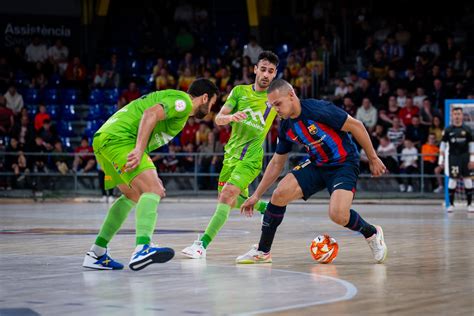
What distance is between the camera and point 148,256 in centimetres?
870

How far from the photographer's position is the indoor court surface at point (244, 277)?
23.1 feet

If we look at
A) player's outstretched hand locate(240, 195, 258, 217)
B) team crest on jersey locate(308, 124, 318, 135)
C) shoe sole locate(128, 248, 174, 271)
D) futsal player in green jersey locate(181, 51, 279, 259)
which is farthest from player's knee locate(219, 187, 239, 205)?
shoe sole locate(128, 248, 174, 271)

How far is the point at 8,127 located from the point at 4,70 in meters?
3.85

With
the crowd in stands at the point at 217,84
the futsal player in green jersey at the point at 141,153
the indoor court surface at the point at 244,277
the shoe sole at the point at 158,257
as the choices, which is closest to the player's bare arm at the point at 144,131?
the futsal player in green jersey at the point at 141,153

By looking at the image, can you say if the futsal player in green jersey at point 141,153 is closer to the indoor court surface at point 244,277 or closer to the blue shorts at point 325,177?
the indoor court surface at point 244,277

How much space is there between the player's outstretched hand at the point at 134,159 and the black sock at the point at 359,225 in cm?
240

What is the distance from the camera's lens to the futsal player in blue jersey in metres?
9.97

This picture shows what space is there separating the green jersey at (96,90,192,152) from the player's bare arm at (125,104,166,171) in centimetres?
16

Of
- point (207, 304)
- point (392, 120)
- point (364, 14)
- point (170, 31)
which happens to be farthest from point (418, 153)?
point (207, 304)

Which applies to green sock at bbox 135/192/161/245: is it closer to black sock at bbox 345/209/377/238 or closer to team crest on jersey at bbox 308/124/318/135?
team crest on jersey at bbox 308/124/318/135

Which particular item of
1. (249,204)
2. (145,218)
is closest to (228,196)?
(249,204)

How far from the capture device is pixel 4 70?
31891 millimetres

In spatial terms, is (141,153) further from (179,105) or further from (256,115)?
(256,115)

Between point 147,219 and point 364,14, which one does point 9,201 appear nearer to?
point 364,14
